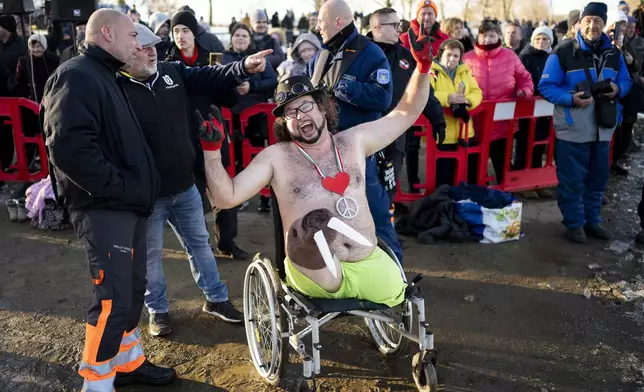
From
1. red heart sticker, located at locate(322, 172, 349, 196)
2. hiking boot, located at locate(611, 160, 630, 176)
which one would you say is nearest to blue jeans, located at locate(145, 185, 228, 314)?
red heart sticker, located at locate(322, 172, 349, 196)

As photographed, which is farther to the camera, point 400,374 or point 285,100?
point 400,374

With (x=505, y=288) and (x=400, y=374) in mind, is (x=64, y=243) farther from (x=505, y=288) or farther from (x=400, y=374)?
(x=505, y=288)

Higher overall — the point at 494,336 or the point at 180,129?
the point at 180,129

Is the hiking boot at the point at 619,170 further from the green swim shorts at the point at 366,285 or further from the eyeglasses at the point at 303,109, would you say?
the eyeglasses at the point at 303,109

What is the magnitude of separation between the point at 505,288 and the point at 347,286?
6.62 ft

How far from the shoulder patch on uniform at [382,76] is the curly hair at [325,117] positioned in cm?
80

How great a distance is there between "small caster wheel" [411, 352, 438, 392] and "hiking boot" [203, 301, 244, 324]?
1.38 meters

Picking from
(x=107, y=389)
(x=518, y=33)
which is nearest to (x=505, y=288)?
(x=107, y=389)

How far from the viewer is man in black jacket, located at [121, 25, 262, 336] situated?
3.35m

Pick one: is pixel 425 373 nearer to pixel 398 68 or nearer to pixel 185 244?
pixel 185 244

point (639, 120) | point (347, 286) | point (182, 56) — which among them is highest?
point (182, 56)

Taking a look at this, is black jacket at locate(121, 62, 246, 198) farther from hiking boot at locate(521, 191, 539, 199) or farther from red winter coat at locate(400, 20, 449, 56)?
hiking boot at locate(521, 191, 539, 199)

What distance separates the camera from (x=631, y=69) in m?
6.28

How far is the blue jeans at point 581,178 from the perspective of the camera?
546cm
